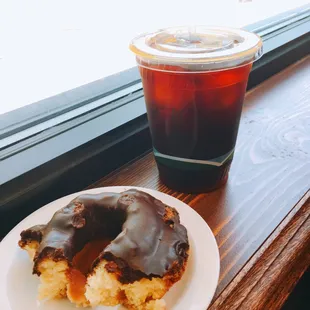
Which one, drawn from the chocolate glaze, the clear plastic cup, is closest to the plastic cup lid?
the clear plastic cup

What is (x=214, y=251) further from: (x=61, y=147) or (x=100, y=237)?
(x=61, y=147)

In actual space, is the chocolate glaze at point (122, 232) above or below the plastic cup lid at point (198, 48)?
below

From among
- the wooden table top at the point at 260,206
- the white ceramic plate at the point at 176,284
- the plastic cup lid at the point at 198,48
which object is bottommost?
the wooden table top at the point at 260,206

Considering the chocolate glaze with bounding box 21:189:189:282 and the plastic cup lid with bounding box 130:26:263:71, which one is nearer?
the chocolate glaze with bounding box 21:189:189:282

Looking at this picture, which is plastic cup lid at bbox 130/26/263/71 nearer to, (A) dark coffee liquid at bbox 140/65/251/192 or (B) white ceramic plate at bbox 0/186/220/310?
(A) dark coffee liquid at bbox 140/65/251/192

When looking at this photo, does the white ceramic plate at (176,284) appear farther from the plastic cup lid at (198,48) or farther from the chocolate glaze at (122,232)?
the plastic cup lid at (198,48)

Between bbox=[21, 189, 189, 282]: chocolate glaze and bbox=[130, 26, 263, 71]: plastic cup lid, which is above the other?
bbox=[130, 26, 263, 71]: plastic cup lid

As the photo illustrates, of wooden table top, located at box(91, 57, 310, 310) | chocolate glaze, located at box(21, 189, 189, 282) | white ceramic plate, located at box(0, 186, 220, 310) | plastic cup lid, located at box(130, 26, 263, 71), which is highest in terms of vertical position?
plastic cup lid, located at box(130, 26, 263, 71)

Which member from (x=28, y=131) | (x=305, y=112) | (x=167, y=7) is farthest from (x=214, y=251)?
(x=167, y=7)

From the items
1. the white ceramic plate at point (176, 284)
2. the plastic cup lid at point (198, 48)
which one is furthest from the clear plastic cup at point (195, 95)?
the white ceramic plate at point (176, 284)
